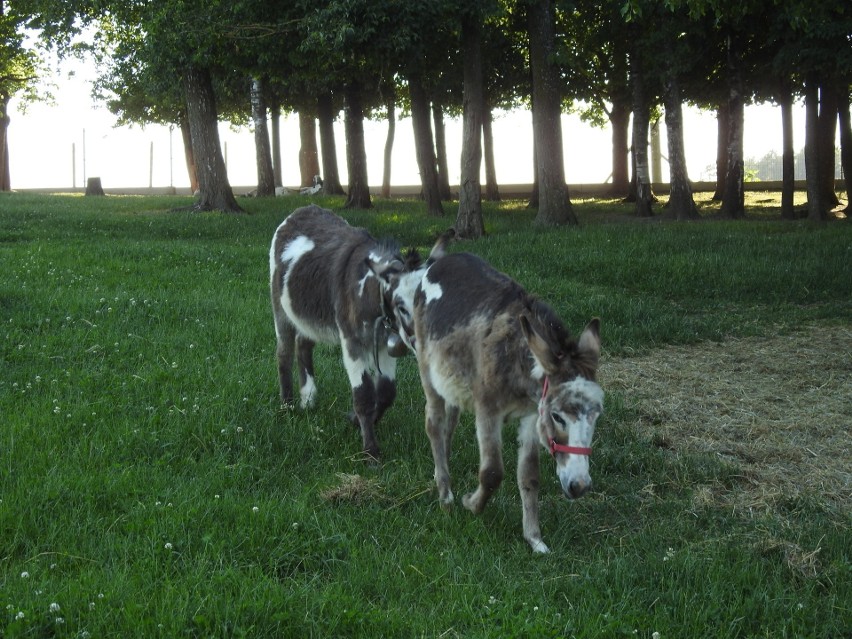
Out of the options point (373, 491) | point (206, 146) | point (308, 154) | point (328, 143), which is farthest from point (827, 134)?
point (308, 154)

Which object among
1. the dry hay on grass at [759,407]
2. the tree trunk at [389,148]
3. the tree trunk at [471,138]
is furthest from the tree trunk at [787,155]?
the tree trunk at [389,148]

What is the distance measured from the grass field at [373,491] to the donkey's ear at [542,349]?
110cm

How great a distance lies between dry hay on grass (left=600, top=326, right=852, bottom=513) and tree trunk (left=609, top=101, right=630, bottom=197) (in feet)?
75.9

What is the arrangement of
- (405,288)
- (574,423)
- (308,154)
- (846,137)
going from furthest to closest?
(308,154)
(846,137)
(405,288)
(574,423)

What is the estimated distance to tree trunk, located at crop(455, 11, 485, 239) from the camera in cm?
1859

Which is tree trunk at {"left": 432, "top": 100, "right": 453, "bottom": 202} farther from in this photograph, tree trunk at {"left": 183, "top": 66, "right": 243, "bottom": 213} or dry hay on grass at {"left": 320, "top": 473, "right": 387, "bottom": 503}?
dry hay on grass at {"left": 320, "top": 473, "right": 387, "bottom": 503}

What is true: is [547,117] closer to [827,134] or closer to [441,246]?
[827,134]

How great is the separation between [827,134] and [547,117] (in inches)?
333

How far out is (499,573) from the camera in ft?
15.4

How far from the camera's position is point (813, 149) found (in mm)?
20125

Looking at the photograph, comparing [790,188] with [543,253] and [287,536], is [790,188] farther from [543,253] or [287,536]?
[287,536]

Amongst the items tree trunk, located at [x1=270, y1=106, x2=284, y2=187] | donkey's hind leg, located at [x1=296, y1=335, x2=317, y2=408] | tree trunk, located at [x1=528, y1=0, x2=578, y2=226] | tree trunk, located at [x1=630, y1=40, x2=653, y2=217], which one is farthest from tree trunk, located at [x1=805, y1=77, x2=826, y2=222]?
tree trunk, located at [x1=270, y1=106, x2=284, y2=187]

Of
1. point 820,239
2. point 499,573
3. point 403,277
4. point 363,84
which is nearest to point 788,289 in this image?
point 820,239

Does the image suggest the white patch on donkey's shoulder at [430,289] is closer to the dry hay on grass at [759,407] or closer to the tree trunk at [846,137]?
the dry hay on grass at [759,407]
